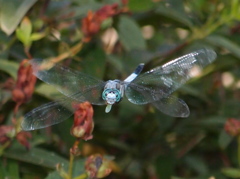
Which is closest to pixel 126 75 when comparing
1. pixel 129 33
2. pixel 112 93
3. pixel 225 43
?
pixel 129 33

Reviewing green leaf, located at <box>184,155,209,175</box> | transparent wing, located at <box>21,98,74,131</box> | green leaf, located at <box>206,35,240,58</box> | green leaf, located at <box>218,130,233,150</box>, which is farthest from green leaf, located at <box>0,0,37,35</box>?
green leaf, located at <box>184,155,209,175</box>

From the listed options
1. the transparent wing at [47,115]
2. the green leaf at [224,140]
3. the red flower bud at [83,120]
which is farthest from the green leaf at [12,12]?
the green leaf at [224,140]

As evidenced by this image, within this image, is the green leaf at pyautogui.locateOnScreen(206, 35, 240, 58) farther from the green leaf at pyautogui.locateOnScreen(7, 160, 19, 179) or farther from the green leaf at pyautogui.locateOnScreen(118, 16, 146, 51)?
the green leaf at pyautogui.locateOnScreen(7, 160, 19, 179)

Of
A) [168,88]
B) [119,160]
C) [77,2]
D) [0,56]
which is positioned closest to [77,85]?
[168,88]

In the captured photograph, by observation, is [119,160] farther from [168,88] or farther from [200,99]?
[168,88]

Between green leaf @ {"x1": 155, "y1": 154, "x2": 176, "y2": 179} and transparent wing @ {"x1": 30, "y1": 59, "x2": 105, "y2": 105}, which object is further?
green leaf @ {"x1": 155, "y1": 154, "x2": 176, "y2": 179}

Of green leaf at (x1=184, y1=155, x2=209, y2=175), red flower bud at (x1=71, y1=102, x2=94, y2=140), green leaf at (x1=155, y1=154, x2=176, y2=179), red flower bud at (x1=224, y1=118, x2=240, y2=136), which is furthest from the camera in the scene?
green leaf at (x1=184, y1=155, x2=209, y2=175)
